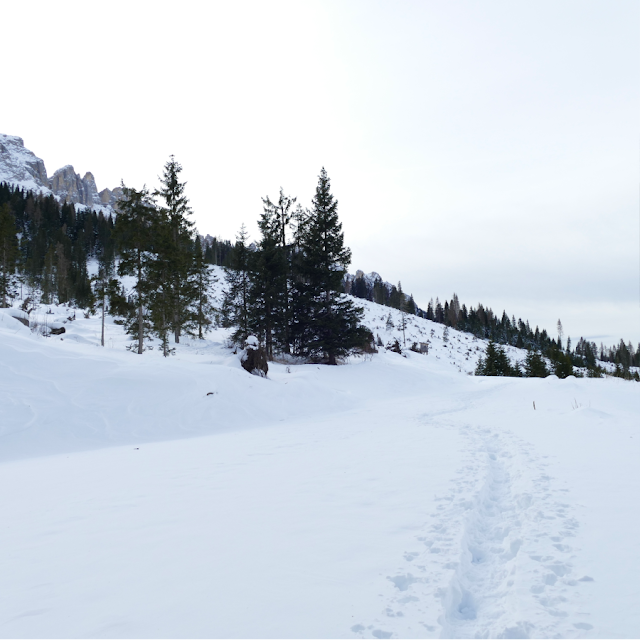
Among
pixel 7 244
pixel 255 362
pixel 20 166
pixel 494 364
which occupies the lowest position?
pixel 494 364

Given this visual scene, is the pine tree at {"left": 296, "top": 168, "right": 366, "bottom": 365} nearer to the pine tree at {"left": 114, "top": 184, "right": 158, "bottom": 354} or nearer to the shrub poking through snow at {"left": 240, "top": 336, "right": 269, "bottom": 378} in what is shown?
the shrub poking through snow at {"left": 240, "top": 336, "right": 269, "bottom": 378}

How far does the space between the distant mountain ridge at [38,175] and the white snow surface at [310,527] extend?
205 metres

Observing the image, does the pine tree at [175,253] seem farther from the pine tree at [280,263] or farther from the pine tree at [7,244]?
the pine tree at [7,244]

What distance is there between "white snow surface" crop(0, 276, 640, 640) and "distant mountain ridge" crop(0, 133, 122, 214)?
205m

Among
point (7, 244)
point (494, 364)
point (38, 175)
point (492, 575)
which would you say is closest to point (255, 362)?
point (492, 575)

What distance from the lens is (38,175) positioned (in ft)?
619

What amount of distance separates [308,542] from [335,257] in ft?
72.1

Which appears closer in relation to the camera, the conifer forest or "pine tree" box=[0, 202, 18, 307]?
the conifer forest

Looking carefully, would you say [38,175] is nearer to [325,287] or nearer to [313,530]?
[325,287]

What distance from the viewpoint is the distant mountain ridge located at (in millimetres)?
177900

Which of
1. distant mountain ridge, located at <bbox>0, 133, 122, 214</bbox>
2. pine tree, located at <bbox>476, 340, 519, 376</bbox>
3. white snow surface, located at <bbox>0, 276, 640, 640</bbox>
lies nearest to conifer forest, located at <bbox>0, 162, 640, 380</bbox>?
white snow surface, located at <bbox>0, 276, 640, 640</bbox>

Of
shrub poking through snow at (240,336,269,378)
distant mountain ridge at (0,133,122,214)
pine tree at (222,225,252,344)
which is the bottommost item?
shrub poking through snow at (240,336,269,378)

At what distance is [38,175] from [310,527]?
24803cm

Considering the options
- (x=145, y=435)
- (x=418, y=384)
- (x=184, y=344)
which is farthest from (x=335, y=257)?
(x=145, y=435)
